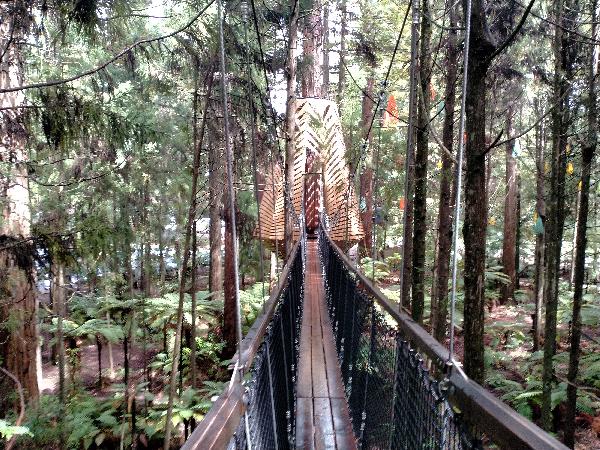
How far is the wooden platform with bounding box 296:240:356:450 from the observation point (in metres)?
2.38

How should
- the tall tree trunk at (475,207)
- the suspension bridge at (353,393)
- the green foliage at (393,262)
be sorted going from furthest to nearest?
the green foliage at (393,262) < the tall tree trunk at (475,207) < the suspension bridge at (353,393)

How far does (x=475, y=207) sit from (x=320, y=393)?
56.2 inches

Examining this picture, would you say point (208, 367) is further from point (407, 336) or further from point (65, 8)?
point (407, 336)

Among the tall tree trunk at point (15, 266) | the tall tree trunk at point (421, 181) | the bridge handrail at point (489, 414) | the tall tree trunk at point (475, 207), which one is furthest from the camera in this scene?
the tall tree trunk at point (421, 181)

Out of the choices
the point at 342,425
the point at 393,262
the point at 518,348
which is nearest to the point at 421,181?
the point at 342,425

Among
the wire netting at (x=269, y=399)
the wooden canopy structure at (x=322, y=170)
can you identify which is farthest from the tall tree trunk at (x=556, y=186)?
the wooden canopy structure at (x=322, y=170)

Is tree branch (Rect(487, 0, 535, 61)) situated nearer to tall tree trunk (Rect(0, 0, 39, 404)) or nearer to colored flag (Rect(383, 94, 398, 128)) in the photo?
tall tree trunk (Rect(0, 0, 39, 404))

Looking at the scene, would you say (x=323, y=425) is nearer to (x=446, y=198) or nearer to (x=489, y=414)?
(x=489, y=414)

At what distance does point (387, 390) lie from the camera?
6.06 feet

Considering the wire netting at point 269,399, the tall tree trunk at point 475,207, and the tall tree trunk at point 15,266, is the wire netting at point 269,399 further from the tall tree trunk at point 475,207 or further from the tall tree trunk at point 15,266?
the tall tree trunk at point 15,266

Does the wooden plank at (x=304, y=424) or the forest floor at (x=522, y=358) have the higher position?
the wooden plank at (x=304, y=424)

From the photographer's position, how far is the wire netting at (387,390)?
1170mm

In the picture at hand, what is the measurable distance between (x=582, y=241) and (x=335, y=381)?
7.61 ft

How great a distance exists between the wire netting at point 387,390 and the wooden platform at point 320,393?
0.08 m
